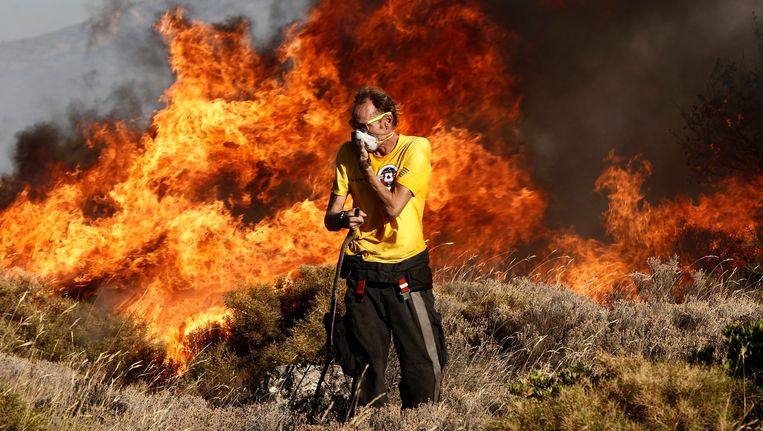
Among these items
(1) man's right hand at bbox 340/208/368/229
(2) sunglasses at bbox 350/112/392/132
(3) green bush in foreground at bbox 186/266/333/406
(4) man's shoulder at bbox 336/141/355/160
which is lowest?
(3) green bush in foreground at bbox 186/266/333/406

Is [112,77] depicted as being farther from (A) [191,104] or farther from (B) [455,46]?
(B) [455,46]

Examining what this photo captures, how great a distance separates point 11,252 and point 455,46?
877 centimetres

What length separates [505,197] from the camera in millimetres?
11484

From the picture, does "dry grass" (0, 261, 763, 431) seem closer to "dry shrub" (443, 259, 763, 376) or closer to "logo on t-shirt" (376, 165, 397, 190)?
"dry shrub" (443, 259, 763, 376)

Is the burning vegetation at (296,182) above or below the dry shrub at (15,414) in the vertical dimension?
above

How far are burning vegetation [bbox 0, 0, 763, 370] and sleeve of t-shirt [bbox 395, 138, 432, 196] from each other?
21.7ft

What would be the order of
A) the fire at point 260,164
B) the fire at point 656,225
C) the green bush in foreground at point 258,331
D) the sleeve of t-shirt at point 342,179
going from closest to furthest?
the sleeve of t-shirt at point 342,179
the green bush in foreground at point 258,331
the fire at point 260,164
the fire at point 656,225

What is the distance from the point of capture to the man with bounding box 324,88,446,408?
3.64m

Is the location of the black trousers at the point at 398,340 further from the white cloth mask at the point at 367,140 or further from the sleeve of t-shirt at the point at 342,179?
the white cloth mask at the point at 367,140

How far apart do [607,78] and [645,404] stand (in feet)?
35.2

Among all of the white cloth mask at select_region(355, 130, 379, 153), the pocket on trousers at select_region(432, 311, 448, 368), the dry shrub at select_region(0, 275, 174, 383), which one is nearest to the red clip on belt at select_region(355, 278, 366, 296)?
the pocket on trousers at select_region(432, 311, 448, 368)

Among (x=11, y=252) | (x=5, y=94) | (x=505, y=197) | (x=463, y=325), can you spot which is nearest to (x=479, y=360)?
(x=463, y=325)

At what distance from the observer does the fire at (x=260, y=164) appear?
34.7 ft

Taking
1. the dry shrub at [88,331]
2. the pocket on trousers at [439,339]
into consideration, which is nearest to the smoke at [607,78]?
the dry shrub at [88,331]
